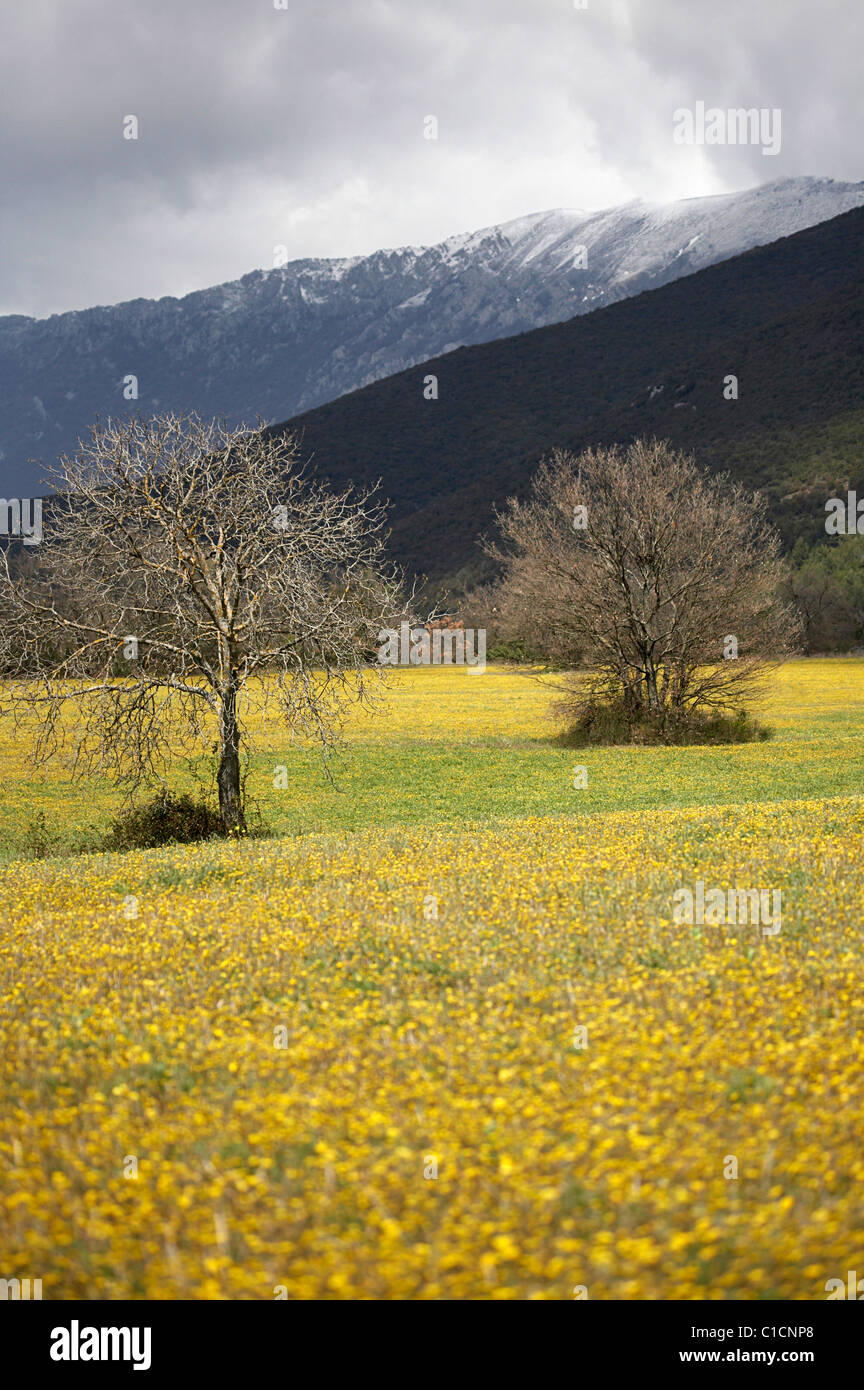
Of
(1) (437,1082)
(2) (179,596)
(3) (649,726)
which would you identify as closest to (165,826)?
(2) (179,596)

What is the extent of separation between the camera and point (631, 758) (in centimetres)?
3662

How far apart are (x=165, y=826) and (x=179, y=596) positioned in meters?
5.08

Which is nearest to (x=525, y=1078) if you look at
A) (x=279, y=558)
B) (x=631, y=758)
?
(x=279, y=558)

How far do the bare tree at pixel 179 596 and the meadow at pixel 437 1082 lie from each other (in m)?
6.80

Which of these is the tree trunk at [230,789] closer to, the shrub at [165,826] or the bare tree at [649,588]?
the shrub at [165,826]

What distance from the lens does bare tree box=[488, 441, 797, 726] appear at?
39.1 metres

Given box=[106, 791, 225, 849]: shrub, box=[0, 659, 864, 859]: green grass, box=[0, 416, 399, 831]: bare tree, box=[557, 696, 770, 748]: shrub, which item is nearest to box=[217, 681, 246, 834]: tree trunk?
box=[0, 416, 399, 831]: bare tree

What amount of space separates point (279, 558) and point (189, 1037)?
1415cm

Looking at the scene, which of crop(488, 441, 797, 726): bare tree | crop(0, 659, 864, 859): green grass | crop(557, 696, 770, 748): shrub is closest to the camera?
crop(0, 659, 864, 859): green grass

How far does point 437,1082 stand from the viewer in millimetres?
5824

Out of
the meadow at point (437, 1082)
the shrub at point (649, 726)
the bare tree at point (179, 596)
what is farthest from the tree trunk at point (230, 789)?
the shrub at point (649, 726)

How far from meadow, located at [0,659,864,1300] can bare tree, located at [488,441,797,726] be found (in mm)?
26893

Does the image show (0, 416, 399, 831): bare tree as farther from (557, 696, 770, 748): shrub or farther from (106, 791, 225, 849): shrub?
(557, 696, 770, 748): shrub
